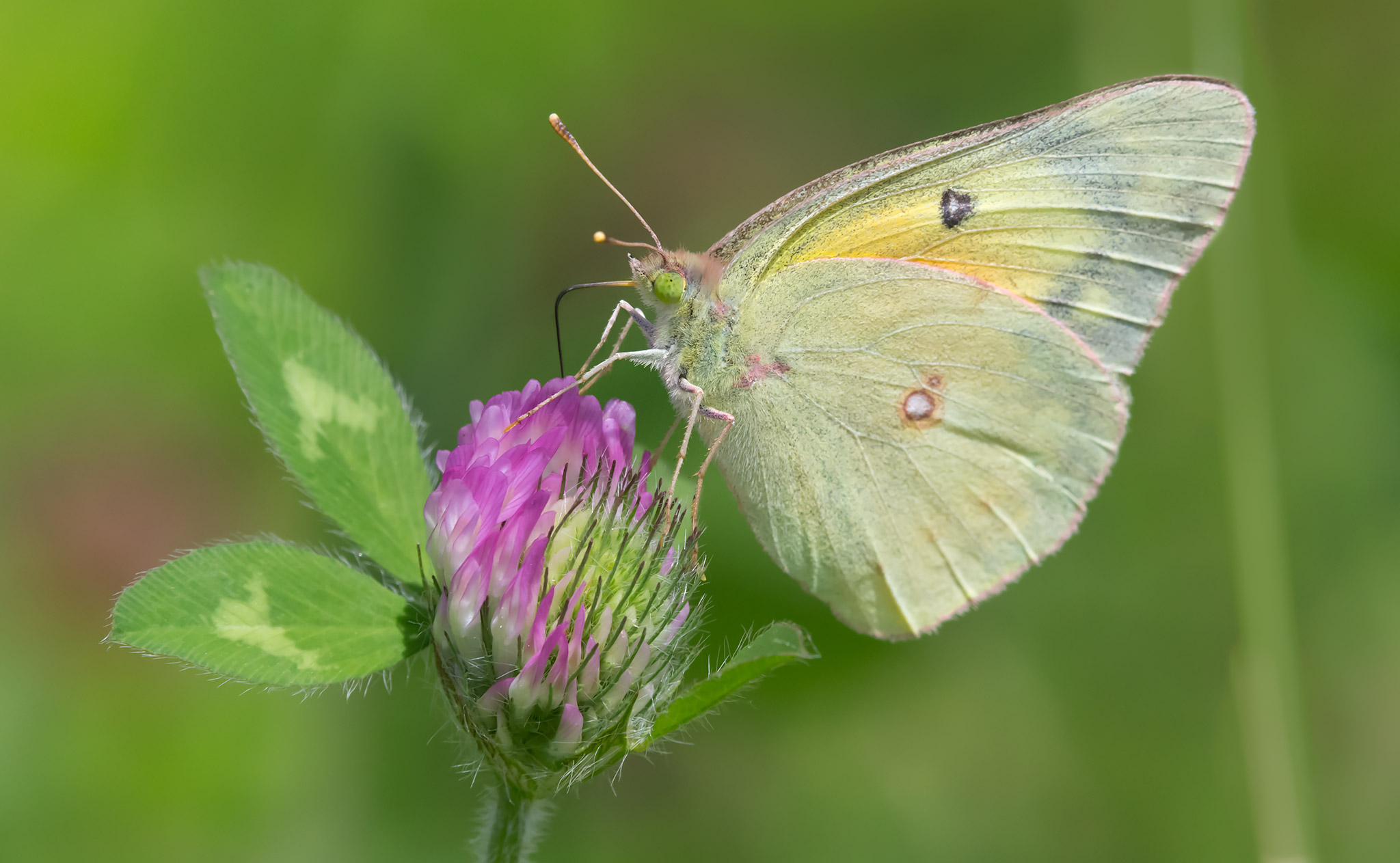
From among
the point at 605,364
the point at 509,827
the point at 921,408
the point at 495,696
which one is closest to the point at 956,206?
the point at 921,408

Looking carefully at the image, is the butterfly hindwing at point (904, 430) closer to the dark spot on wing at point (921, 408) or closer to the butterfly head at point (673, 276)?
the dark spot on wing at point (921, 408)

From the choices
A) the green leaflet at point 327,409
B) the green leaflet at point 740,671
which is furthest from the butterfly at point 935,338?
the green leaflet at point 740,671

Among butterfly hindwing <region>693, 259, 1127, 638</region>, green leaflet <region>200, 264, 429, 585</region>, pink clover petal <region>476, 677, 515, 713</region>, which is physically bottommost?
butterfly hindwing <region>693, 259, 1127, 638</region>

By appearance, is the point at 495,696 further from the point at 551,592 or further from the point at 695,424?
the point at 695,424

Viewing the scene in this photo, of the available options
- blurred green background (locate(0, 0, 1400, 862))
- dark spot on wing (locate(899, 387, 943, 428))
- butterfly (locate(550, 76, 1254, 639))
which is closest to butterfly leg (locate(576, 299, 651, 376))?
butterfly (locate(550, 76, 1254, 639))

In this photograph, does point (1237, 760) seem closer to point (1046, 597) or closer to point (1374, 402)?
point (1046, 597)

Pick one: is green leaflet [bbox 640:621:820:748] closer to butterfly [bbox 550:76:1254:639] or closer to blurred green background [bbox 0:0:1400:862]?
butterfly [bbox 550:76:1254:639]

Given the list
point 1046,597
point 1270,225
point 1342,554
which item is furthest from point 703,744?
point 1270,225
